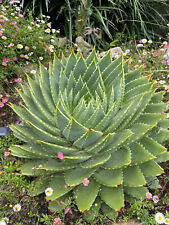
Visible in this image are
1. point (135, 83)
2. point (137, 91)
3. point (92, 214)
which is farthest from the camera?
point (135, 83)

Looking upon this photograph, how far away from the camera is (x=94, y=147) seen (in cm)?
176

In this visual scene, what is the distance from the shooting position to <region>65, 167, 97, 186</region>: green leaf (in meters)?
1.77

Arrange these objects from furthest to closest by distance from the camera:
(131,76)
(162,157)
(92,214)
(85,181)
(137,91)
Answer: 1. (131,76)
2. (137,91)
3. (162,157)
4. (92,214)
5. (85,181)

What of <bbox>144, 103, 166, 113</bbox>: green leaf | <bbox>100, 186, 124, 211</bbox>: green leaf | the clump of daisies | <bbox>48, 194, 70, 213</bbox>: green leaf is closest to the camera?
<bbox>100, 186, 124, 211</bbox>: green leaf

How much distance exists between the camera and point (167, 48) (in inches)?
149

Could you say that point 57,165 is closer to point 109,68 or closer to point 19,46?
point 109,68

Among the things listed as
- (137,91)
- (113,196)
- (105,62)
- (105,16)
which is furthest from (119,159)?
(105,16)

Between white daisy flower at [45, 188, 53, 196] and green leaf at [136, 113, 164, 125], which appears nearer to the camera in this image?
white daisy flower at [45, 188, 53, 196]

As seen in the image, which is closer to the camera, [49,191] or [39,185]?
[49,191]

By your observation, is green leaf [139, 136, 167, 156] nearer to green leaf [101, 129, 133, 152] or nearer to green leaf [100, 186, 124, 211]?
green leaf [101, 129, 133, 152]

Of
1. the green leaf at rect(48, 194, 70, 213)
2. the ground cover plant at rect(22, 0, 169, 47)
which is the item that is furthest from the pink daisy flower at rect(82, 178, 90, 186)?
the ground cover plant at rect(22, 0, 169, 47)

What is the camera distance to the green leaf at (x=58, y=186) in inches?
69.7

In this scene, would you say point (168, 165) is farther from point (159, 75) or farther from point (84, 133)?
point (159, 75)

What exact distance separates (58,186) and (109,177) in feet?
1.32
